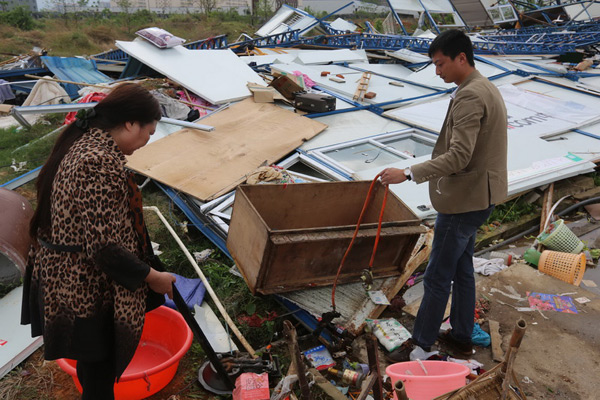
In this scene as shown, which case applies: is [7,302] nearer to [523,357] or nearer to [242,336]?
[242,336]

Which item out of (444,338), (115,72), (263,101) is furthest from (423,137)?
(115,72)

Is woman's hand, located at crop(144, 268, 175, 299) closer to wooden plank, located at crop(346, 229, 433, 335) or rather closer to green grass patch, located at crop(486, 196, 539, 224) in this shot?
wooden plank, located at crop(346, 229, 433, 335)

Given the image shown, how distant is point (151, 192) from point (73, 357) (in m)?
3.14

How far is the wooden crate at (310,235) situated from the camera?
2.78m

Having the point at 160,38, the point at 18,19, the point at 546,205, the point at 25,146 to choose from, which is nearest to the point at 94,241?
the point at 546,205

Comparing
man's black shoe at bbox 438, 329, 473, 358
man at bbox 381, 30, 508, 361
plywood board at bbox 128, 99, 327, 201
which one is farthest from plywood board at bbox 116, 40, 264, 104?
man's black shoe at bbox 438, 329, 473, 358

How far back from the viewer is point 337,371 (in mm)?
2727

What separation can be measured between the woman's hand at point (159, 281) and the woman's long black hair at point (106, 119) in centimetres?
46

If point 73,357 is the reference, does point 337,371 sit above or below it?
below

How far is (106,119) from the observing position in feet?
5.65

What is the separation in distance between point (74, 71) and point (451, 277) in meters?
8.26

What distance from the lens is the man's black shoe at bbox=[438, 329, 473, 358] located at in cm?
301

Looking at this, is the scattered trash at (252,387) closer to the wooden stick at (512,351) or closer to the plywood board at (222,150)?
the wooden stick at (512,351)

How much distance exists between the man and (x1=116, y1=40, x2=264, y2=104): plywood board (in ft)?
14.3
